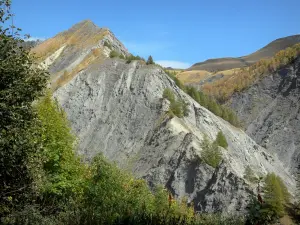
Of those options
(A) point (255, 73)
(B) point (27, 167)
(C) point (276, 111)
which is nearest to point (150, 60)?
(C) point (276, 111)

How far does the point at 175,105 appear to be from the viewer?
2771 inches

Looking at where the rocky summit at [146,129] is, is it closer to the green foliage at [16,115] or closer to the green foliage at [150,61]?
the green foliage at [150,61]

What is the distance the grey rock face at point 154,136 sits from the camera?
55.6 m

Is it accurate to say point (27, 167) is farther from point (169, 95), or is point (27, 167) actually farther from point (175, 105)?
point (169, 95)

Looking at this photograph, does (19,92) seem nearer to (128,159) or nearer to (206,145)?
(206,145)

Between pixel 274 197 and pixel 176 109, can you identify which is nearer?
pixel 274 197

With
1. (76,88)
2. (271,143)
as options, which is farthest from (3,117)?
(271,143)

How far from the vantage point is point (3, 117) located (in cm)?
1370

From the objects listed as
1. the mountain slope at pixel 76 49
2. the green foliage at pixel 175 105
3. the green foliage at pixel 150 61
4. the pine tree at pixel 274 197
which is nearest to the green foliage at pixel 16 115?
the pine tree at pixel 274 197

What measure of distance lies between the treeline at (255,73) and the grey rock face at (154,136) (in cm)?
5677

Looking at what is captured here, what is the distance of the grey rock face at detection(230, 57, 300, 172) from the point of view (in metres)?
101

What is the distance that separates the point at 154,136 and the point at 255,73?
91000mm

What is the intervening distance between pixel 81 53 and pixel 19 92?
258 feet

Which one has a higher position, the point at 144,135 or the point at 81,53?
the point at 81,53
